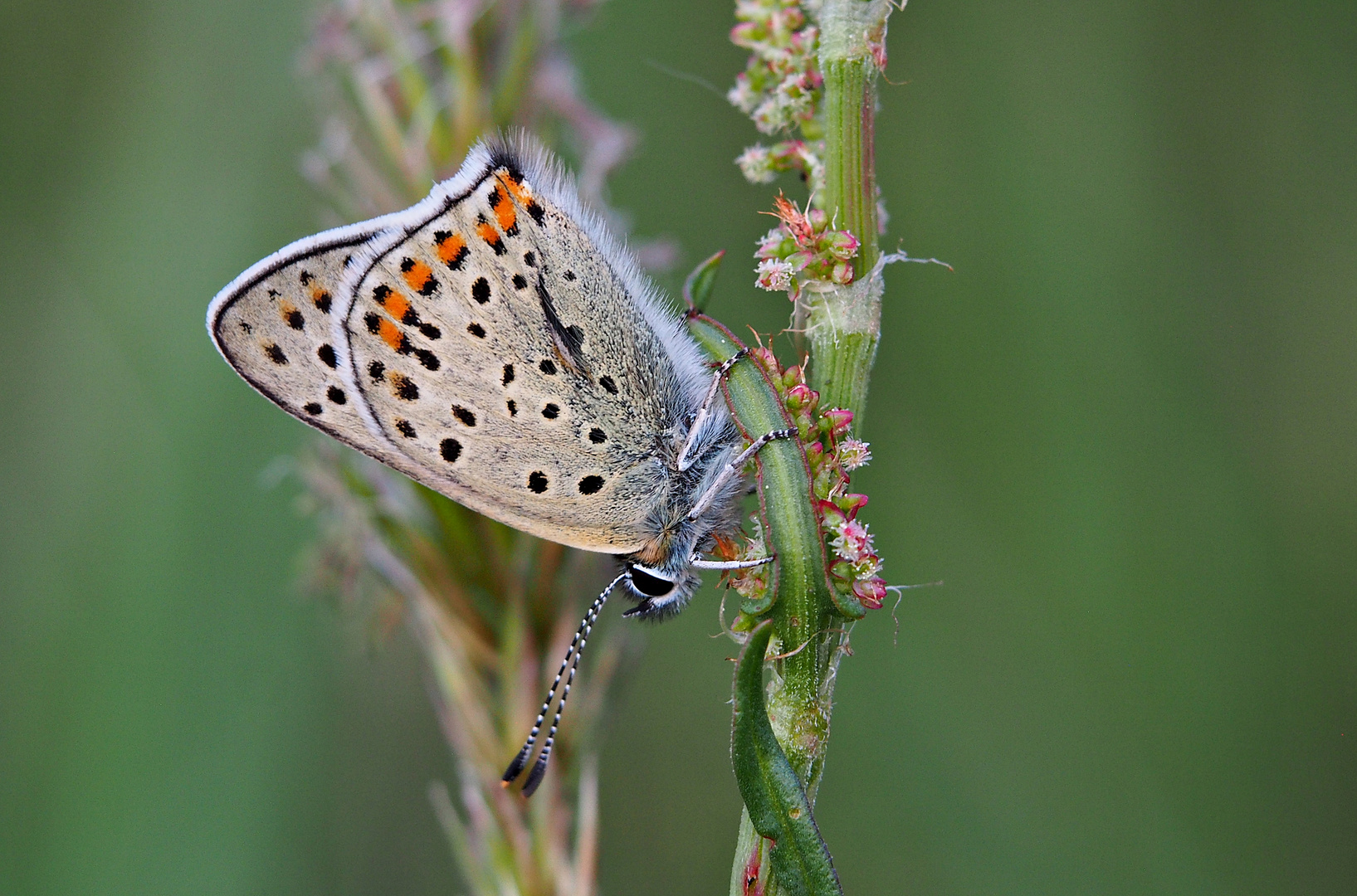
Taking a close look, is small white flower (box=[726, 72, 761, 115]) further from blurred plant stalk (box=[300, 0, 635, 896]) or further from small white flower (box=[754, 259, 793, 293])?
blurred plant stalk (box=[300, 0, 635, 896])

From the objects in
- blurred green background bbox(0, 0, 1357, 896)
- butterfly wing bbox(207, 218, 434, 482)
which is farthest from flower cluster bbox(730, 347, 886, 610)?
blurred green background bbox(0, 0, 1357, 896)

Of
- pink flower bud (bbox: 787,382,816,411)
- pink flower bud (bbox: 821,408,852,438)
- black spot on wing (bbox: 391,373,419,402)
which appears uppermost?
black spot on wing (bbox: 391,373,419,402)

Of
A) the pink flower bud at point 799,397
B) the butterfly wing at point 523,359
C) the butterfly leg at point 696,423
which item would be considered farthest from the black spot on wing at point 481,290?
the pink flower bud at point 799,397

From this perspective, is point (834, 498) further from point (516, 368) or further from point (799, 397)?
point (516, 368)

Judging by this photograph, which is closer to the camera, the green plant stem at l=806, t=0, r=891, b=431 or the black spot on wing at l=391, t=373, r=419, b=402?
the green plant stem at l=806, t=0, r=891, b=431

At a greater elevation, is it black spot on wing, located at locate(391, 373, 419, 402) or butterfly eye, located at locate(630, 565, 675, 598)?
black spot on wing, located at locate(391, 373, 419, 402)

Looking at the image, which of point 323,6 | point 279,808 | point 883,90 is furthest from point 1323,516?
point 323,6

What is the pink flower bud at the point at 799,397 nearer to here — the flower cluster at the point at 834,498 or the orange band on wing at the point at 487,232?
the flower cluster at the point at 834,498
